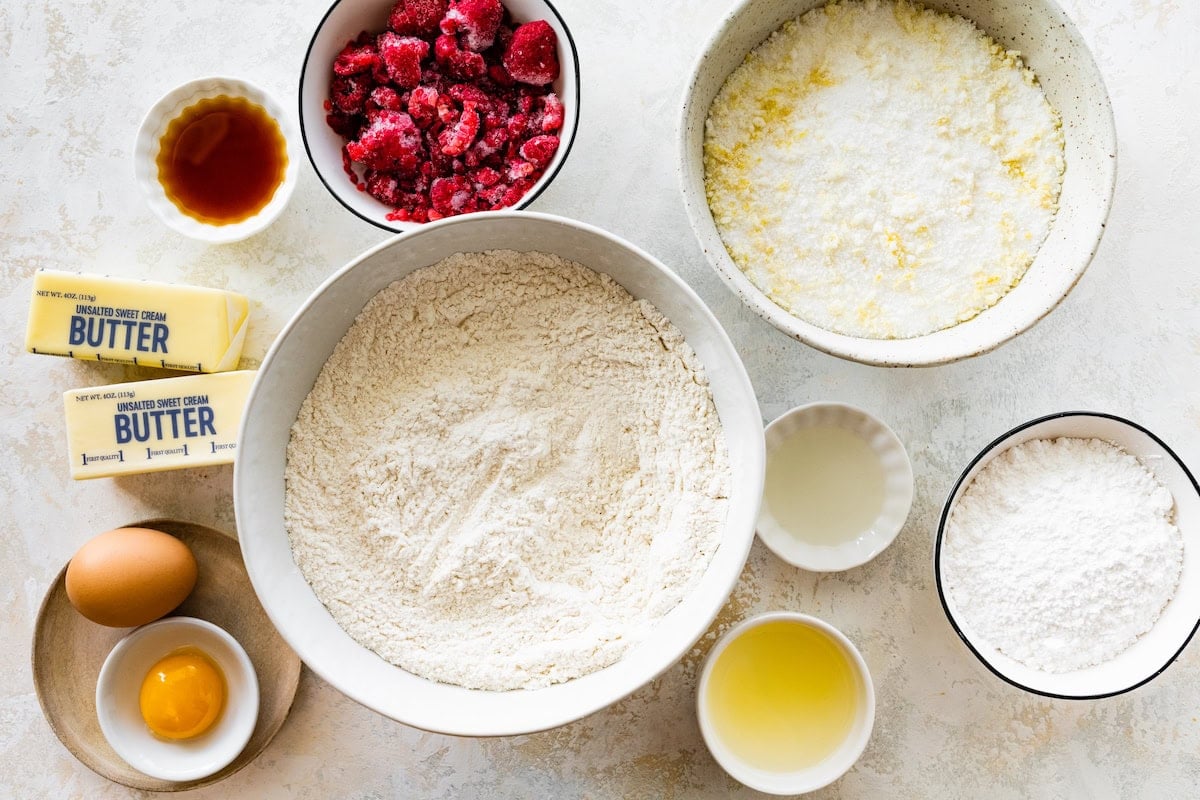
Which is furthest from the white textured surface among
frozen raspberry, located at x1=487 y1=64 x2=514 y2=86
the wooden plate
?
frozen raspberry, located at x1=487 y1=64 x2=514 y2=86

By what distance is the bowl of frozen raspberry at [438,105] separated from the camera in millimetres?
1371

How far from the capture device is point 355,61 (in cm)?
139

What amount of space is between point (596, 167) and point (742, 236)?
1.01ft

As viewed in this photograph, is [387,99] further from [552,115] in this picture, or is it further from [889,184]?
[889,184]

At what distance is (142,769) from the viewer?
1.40 metres

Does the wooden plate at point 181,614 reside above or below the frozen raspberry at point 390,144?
below

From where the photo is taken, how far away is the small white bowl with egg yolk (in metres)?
1.40

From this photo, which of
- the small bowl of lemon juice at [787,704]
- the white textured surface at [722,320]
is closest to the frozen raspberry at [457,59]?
the white textured surface at [722,320]

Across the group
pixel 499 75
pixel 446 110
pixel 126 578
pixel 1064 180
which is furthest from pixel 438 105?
pixel 1064 180

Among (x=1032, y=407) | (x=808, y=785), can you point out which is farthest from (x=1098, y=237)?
(x=808, y=785)

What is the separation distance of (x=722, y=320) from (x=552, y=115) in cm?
45

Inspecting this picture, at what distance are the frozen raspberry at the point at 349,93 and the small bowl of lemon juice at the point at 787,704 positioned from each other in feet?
3.48

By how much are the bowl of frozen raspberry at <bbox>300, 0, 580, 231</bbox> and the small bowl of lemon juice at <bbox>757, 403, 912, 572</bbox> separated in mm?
611

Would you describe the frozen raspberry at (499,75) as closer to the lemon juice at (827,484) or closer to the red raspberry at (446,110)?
the red raspberry at (446,110)
